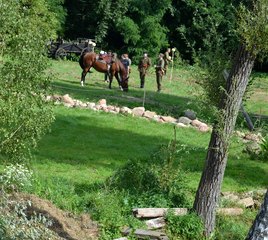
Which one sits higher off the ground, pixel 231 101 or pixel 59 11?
pixel 59 11

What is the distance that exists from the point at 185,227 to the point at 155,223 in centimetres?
44

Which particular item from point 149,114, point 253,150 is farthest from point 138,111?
point 253,150

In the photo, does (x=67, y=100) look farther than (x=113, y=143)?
Yes

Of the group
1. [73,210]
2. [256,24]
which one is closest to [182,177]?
[73,210]

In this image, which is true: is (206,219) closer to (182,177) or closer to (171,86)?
(182,177)

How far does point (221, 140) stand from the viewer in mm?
9211

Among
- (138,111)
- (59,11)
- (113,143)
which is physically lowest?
(113,143)

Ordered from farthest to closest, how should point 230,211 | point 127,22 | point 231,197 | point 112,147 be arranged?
point 127,22, point 112,147, point 231,197, point 230,211

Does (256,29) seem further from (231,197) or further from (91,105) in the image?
(91,105)

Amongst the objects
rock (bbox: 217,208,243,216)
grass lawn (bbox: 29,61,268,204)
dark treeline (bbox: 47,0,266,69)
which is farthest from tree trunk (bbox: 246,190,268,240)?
dark treeline (bbox: 47,0,266,69)

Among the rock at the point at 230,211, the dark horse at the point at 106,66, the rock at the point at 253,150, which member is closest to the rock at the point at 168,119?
the rock at the point at 253,150

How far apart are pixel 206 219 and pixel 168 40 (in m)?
41.1

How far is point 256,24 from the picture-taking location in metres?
9.05

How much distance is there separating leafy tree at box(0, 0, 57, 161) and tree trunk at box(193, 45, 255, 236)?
250 cm
